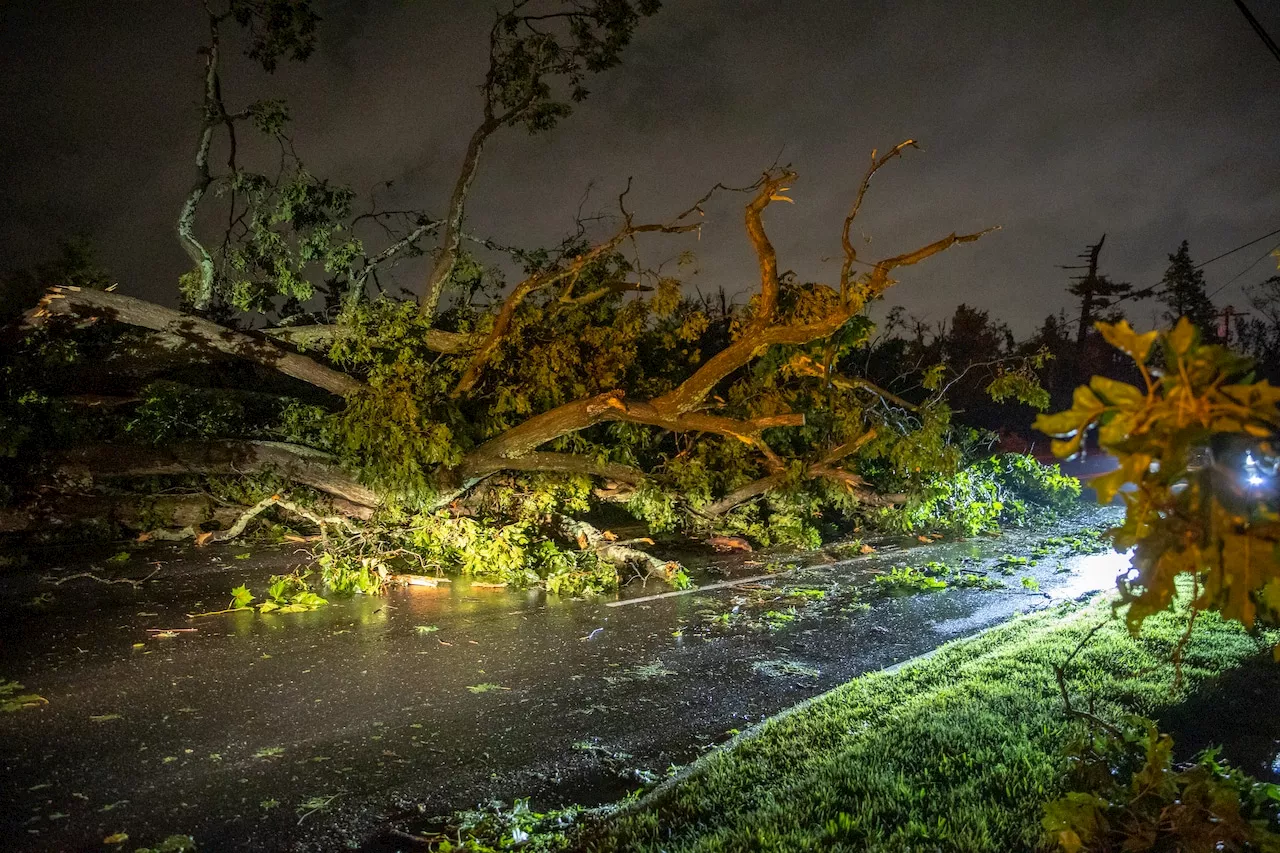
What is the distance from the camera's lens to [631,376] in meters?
10.6

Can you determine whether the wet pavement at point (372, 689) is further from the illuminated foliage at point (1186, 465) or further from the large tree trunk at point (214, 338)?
the illuminated foliage at point (1186, 465)

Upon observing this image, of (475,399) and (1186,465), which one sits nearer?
(1186,465)

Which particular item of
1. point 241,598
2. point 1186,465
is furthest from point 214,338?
point 1186,465

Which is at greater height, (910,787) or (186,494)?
(186,494)

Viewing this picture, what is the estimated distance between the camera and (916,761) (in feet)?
11.6

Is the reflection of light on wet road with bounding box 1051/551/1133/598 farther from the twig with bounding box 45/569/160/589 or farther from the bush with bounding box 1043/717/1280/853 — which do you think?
the twig with bounding box 45/569/160/589

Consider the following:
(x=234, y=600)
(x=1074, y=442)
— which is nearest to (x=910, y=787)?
(x=1074, y=442)

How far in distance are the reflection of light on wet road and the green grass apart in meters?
2.69

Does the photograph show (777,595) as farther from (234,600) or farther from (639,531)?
(234,600)

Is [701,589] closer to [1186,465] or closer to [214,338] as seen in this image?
[1186,465]

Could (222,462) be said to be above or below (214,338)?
below

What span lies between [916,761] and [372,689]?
3.31 metres

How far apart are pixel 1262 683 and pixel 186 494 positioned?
1124cm

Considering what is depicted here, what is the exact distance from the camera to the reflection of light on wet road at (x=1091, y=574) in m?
8.02
